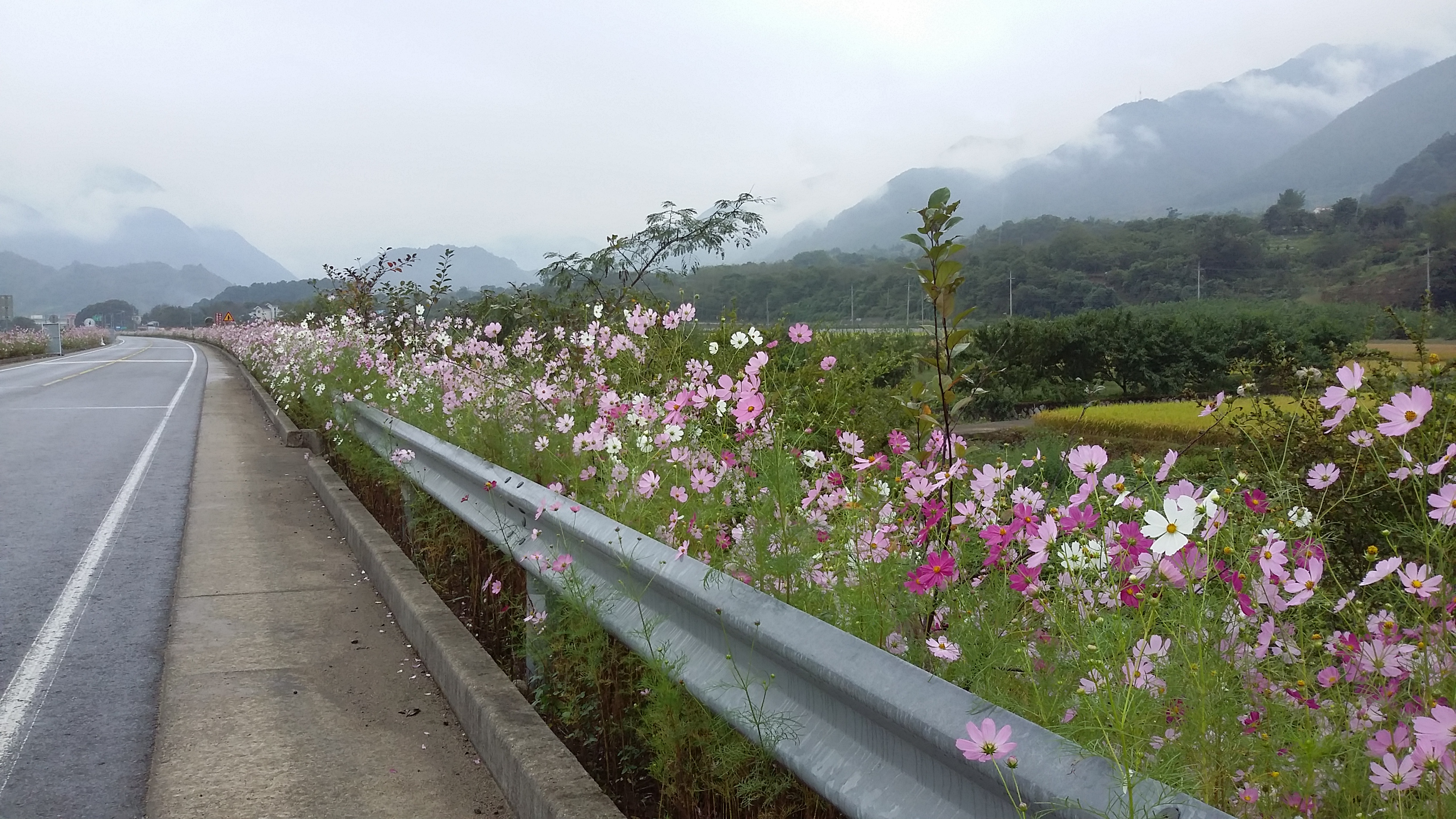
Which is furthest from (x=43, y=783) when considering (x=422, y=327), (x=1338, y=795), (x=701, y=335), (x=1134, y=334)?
(x=1134, y=334)

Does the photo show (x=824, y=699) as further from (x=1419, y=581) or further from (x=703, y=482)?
(x=703, y=482)

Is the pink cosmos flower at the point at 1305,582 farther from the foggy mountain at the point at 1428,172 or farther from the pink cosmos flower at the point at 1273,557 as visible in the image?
the foggy mountain at the point at 1428,172

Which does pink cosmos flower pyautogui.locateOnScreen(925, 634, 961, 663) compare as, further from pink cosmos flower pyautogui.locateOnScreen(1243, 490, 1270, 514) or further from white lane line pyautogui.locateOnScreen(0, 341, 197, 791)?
white lane line pyautogui.locateOnScreen(0, 341, 197, 791)

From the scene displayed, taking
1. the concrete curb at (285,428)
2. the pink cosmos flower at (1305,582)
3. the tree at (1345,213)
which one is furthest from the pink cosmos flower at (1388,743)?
the tree at (1345,213)

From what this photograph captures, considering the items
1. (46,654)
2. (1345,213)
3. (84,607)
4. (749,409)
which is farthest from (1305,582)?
(1345,213)

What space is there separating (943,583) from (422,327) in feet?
42.7

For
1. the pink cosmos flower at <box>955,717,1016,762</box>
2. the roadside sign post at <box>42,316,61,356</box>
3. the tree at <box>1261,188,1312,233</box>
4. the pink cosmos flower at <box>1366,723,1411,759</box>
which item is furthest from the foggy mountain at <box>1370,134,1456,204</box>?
the pink cosmos flower at <box>955,717,1016,762</box>

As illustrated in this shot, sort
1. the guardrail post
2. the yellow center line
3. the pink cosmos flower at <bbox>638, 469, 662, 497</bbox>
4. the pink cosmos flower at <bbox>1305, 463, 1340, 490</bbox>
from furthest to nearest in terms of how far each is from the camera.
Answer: the yellow center line
the guardrail post
the pink cosmos flower at <bbox>638, 469, 662, 497</bbox>
the pink cosmos flower at <bbox>1305, 463, 1340, 490</bbox>

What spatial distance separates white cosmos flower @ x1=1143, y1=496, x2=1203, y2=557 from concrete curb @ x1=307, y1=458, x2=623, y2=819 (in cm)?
163

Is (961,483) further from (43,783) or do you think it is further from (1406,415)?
(43,783)

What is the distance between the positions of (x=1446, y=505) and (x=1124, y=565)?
0.61 meters

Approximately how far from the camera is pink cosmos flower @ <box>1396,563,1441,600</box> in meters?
2.03

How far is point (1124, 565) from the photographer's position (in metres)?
2.40

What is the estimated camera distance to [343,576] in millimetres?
6617
